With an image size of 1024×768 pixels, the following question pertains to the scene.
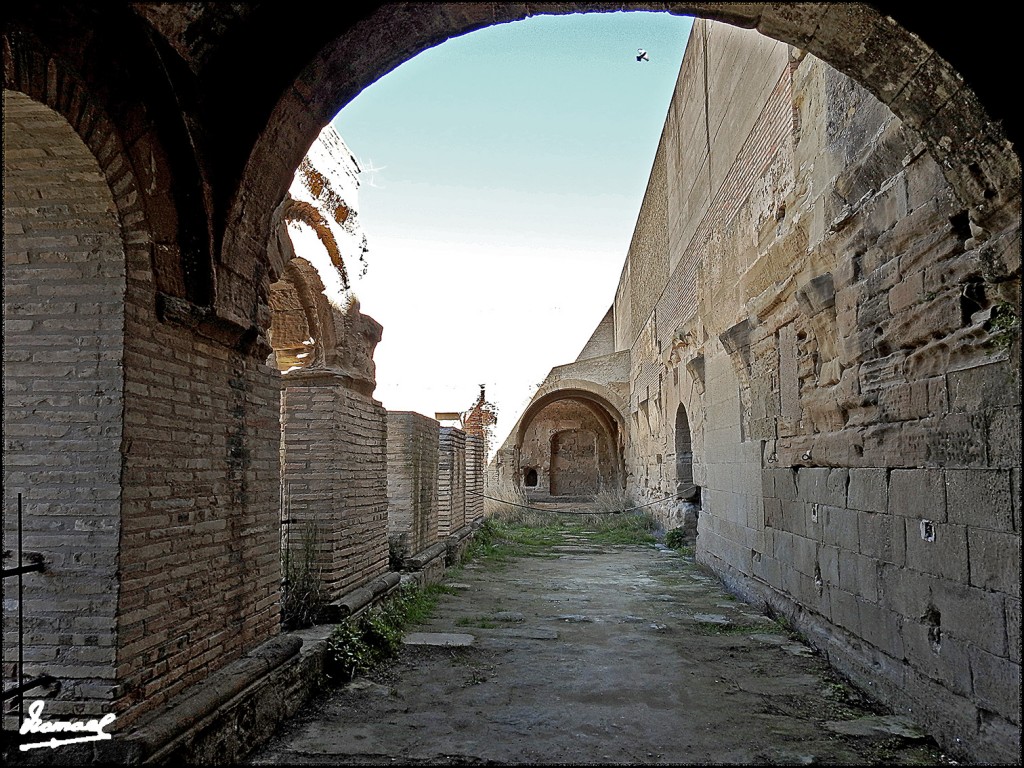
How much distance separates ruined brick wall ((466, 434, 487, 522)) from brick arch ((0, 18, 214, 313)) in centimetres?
964

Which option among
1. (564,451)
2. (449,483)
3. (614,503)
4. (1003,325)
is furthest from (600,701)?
(564,451)

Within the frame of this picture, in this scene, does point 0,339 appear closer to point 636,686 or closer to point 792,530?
point 636,686

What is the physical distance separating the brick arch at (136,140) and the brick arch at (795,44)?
1.20 ft

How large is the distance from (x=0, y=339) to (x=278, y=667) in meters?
2.59

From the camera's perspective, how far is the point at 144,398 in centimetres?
347

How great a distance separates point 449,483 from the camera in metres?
11.2

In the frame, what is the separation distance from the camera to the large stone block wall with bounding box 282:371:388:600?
5926mm

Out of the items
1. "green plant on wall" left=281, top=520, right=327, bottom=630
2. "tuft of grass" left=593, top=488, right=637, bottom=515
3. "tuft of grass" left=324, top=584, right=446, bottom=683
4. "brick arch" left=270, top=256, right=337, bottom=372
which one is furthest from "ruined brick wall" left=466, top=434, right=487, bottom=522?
"green plant on wall" left=281, top=520, right=327, bottom=630

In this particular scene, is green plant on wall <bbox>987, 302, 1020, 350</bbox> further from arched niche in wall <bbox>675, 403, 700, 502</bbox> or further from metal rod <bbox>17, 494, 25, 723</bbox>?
arched niche in wall <bbox>675, 403, 700, 502</bbox>

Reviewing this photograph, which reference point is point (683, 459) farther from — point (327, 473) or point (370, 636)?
point (370, 636)

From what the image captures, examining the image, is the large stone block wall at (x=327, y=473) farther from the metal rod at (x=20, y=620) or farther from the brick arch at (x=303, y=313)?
the metal rod at (x=20, y=620)

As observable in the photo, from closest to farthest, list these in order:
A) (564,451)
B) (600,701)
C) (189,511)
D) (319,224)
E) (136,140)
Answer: (136,140)
(189,511)
(600,701)
(319,224)
(564,451)

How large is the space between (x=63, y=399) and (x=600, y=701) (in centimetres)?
353

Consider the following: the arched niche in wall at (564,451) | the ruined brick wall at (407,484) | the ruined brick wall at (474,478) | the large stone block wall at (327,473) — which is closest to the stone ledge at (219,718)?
the large stone block wall at (327,473)
